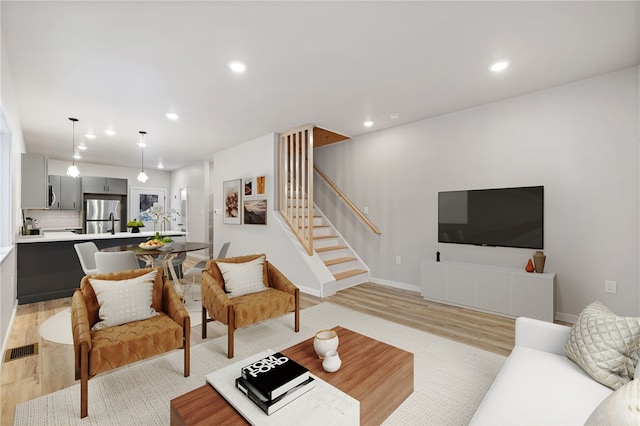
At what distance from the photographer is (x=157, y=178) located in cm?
923

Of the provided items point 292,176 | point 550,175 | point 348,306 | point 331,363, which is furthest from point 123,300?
point 550,175

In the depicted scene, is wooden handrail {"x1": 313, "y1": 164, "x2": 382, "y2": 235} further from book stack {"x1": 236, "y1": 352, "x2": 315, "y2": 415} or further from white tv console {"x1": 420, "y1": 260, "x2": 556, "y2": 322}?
book stack {"x1": 236, "y1": 352, "x2": 315, "y2": 415}

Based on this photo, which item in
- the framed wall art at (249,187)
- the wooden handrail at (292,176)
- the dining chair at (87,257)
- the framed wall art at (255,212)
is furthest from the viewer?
the framed wall art at (249,187)

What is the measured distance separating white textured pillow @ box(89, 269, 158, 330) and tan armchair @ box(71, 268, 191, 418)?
0.18 ft

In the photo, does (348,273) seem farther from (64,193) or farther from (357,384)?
(64,193)

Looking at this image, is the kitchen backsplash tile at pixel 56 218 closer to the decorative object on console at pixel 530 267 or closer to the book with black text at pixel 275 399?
the book with black text at pixel 275 399

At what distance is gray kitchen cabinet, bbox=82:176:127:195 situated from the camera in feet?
24.9

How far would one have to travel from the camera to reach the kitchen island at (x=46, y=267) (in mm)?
4055

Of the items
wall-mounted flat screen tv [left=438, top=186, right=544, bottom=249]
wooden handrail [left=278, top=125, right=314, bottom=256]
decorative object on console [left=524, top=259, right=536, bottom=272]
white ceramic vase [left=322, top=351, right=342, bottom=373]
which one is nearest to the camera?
white ceramic vase [left=322, top=351, right=342, bottom=373]

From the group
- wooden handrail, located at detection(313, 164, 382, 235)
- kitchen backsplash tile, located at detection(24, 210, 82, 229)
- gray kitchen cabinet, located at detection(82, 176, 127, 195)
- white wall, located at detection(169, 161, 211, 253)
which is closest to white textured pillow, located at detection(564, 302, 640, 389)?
wooden handrail, located at detection(313, 164, 382, 235)

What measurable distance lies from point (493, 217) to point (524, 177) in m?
0.59

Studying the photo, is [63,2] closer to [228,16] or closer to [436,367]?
[228,16]

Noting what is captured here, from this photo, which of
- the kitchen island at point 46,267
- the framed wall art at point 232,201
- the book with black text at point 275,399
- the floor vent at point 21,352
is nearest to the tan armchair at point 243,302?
the book with black text at point 275,399

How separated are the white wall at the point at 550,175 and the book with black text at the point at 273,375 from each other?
11.0ft
